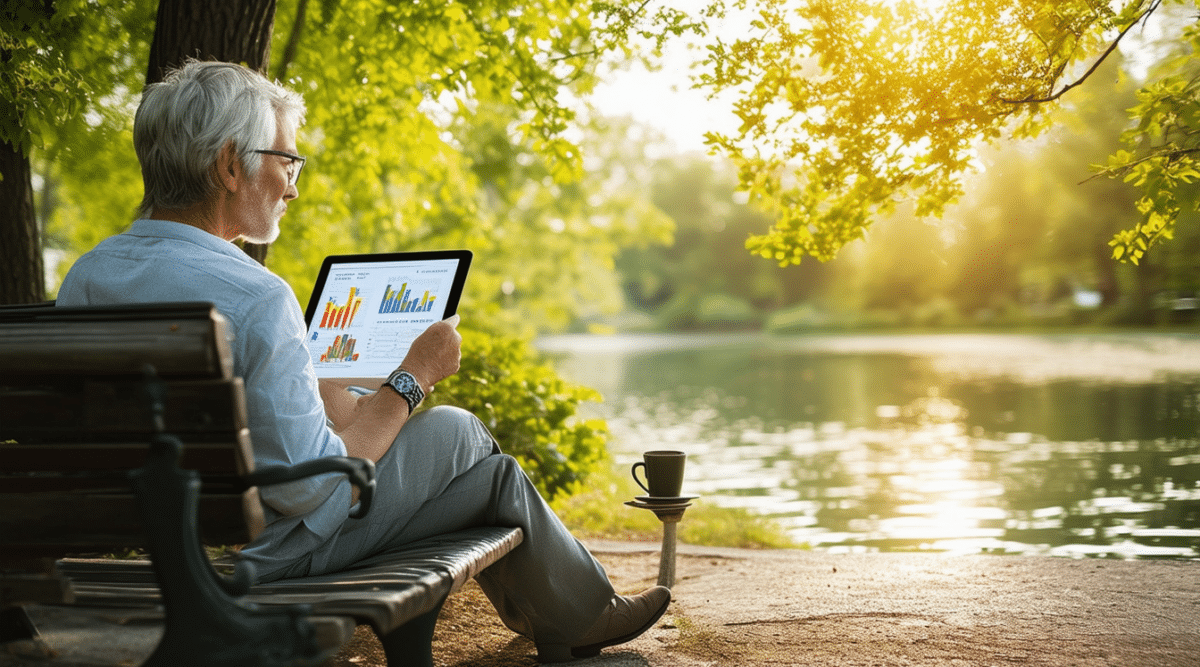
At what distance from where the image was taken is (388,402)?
2756mm

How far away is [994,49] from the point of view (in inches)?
184

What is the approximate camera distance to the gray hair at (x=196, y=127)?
99.3 inches

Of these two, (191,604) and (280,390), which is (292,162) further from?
(191,604)

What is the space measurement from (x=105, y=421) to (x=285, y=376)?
390 millimetres

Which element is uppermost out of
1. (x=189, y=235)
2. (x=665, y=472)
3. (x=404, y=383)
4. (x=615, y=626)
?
(x=189, y=235)

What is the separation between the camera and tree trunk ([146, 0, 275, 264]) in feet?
15.2

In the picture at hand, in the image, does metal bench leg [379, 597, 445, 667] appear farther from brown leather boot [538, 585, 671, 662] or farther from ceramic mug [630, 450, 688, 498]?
ceramic mug [630, 450, 688, 498]

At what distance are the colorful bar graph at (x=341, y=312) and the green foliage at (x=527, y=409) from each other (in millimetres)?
2245

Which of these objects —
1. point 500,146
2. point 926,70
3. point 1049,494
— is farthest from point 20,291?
point 500,146

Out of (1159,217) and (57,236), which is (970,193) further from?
(57,236)

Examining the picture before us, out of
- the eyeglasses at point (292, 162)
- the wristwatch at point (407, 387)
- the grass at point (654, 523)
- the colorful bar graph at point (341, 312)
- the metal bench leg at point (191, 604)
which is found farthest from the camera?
the grass at point (654, 523)

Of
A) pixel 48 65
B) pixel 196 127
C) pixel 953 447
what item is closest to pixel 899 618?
pixel 196 127

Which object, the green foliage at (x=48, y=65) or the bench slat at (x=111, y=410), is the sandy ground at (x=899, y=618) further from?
the green foliage at (x=48, y=65)

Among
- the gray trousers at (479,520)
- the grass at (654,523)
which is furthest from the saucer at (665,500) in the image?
the grass at (654,523)
